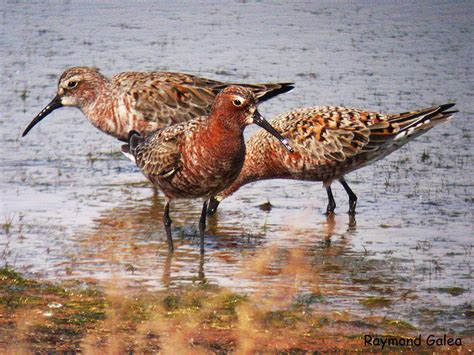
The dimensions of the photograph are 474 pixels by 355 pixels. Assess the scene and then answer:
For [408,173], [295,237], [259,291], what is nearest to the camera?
[259,291]

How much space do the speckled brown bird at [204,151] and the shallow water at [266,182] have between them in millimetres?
736

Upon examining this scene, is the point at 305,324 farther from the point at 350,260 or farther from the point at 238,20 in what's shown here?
the point at 238,20

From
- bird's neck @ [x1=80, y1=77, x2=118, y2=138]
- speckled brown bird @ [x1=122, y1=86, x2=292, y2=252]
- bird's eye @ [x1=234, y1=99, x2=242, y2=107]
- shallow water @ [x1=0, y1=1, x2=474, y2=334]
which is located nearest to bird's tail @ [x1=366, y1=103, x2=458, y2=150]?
shallow water @ [x1=0, y1=1, x2=474, y2=334]

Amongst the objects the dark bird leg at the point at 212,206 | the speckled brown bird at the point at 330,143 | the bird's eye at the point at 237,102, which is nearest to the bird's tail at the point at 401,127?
the speckled brown bird at the point at 330,143

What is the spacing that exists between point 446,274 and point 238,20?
14.6 metres

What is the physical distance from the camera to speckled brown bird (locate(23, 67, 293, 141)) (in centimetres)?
1453

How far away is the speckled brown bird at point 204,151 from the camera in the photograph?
10.8 metres

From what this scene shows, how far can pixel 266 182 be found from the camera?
48.6 feet

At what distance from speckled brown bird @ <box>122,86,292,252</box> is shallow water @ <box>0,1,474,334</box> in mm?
736

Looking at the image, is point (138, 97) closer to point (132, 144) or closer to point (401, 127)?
point (132, 144)

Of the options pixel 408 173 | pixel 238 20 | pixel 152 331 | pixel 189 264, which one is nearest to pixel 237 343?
pixel 152 331

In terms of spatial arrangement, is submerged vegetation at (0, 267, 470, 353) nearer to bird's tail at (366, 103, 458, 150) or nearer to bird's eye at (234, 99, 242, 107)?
bird's eye at (234, 99, 242, 107)

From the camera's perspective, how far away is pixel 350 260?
11508 millimetres

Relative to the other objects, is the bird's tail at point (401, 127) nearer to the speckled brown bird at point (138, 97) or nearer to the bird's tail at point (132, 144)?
the speckled brown bird at point (138, 97)
